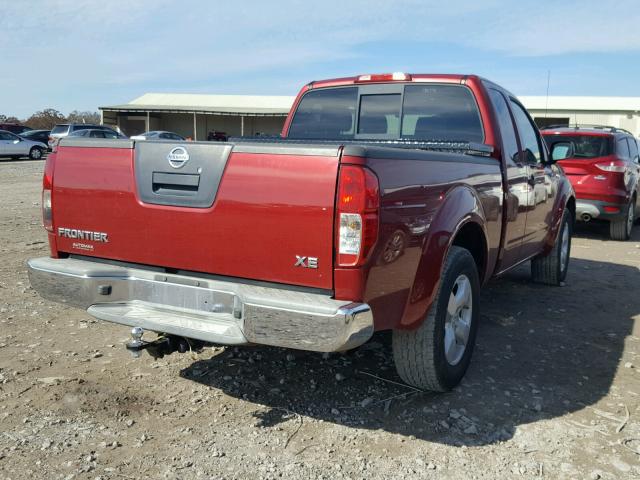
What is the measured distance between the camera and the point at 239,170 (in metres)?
2.82

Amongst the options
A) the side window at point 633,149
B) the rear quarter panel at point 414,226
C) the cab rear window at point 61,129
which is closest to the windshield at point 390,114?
the rear quarter panel at point 414,226

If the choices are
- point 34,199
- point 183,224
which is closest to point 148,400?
point 183,224

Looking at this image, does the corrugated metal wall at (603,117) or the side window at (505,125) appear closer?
the side window at (505,125)

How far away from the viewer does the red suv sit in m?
8.98

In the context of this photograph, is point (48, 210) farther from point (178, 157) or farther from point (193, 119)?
point (193, 119)

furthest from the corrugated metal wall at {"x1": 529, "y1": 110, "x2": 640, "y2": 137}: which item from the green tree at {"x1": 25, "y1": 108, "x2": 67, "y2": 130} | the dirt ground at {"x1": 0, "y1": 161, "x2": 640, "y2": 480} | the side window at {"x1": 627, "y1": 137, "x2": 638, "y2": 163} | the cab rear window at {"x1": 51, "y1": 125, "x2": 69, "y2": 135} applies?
the green tree at {"x1": 25, "y1": 108, "x2": 67, "y2": 130}

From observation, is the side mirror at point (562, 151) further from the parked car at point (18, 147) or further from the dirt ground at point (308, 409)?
the parked car at point (18, 147)

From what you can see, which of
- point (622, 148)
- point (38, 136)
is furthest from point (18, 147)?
point (622, 148)

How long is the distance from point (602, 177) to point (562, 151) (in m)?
3.97

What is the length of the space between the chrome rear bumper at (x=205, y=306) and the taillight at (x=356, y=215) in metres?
0.22

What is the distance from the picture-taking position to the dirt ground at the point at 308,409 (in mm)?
2854

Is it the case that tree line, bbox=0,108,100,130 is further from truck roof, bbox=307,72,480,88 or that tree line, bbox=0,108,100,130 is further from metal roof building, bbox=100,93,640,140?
truck roof, bbox=307,72,480,88

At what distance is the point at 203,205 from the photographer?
2908mm

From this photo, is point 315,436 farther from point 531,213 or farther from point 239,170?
point 531,213
